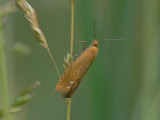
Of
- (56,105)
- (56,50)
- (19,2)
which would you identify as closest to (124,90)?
(19,2)

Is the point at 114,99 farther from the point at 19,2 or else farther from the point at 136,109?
the point at 19,2

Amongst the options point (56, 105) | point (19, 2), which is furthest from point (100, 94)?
point (56, 105)

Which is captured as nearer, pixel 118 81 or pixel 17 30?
pixel 118 81

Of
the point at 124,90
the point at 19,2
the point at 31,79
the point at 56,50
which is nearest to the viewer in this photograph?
the point at 19,2

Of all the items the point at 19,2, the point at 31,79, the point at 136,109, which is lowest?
the point at 31,79

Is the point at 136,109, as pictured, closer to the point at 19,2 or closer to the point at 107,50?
the point at 107,50

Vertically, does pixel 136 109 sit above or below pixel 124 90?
below

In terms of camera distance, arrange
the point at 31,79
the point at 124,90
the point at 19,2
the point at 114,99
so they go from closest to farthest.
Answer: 1. the point at 19,2
2. the point at 114,99
3. the point at 124,90
4. the point at 31,79
